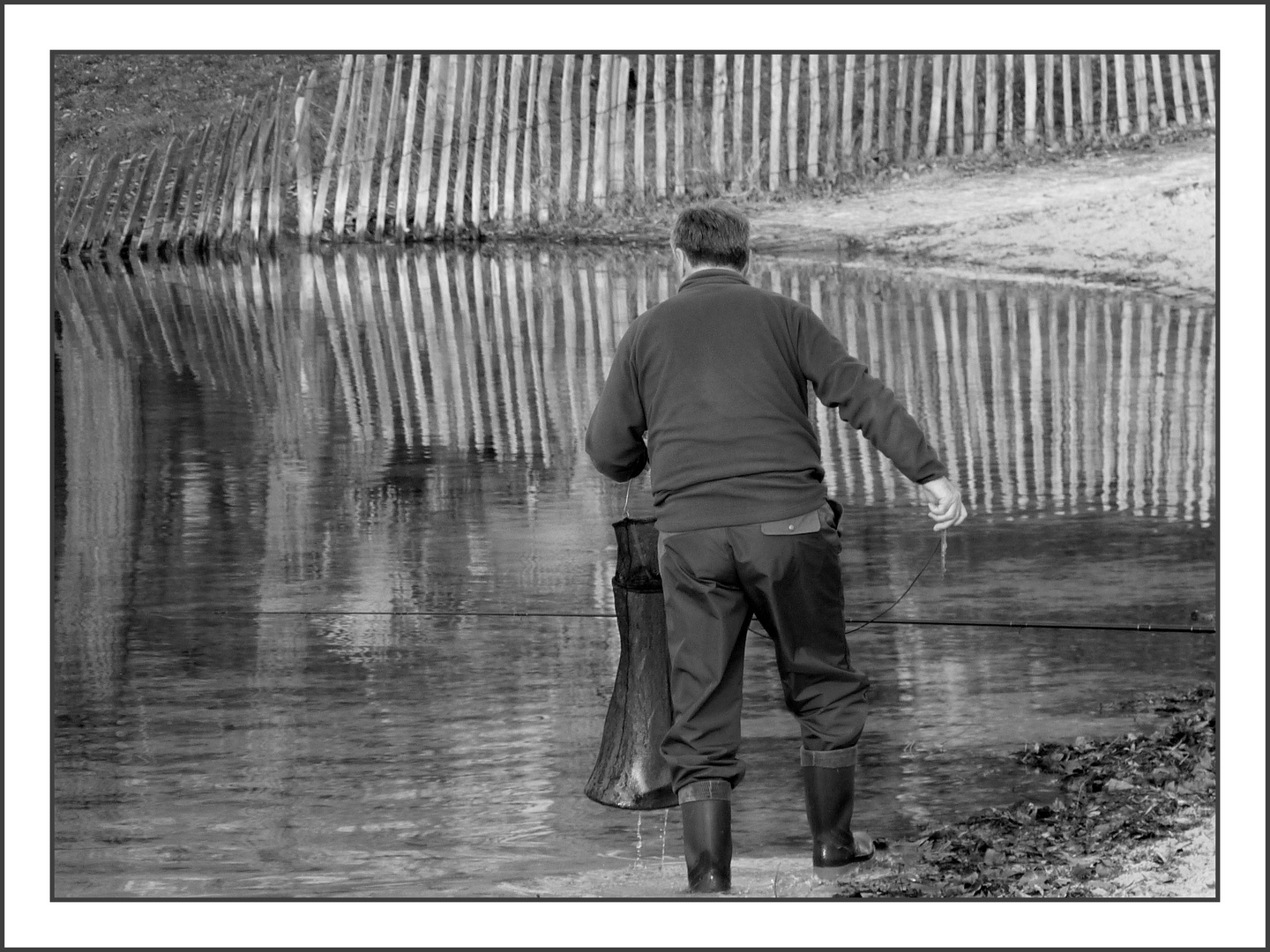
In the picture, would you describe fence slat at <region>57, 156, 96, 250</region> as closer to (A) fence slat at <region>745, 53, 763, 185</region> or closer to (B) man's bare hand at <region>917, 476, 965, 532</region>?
(A) fence slat at <region>745, 53, 763, 185</region>

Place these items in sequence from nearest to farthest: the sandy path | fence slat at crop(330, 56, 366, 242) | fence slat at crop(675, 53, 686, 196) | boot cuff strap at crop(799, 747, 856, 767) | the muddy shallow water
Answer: boot cuff strap at crop(799, 747, 856, 767)
the muddy shallow water
the sandy path
fence slat at crop(675, 53, 686, 196)
fence slat at crop(330, 56, 366, 242)

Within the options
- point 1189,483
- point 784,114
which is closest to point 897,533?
point 1189,483

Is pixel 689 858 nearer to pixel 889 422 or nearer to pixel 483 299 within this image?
pixel 889 422

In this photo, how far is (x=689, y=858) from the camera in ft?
14.3

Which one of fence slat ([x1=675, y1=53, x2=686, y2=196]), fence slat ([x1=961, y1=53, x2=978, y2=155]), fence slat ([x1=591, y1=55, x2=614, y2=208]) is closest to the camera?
fence slat ([x1=961, y1=53, x2=978, y2=155])

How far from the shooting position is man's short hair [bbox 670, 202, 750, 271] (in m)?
4.51

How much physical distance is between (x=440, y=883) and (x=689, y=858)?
1.93ft

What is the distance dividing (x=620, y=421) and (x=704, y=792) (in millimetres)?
873

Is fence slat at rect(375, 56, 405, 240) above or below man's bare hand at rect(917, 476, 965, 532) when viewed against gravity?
above

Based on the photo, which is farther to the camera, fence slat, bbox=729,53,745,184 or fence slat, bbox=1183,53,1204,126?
fence slat, bbox=729,53,745,184

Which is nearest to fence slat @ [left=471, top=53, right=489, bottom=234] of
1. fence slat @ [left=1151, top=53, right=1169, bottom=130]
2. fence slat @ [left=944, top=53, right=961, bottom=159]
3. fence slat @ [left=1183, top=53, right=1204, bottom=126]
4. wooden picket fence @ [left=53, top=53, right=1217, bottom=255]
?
wooden picket fence @ [left=53, top=53, right=1217, bottom=255]

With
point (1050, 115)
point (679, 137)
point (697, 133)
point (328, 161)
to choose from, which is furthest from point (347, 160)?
point (1050, 115)

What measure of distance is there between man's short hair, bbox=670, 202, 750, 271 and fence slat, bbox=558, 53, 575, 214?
1357 centimetres

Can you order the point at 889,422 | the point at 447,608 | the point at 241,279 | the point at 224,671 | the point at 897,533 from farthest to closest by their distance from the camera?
the point at 241,279 < the point at 897,533 < the point at 447,608 < the point at 224,671 < the point at 889,422
